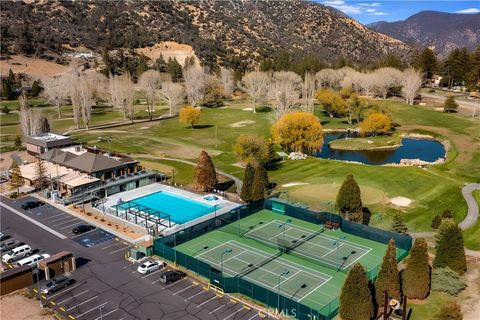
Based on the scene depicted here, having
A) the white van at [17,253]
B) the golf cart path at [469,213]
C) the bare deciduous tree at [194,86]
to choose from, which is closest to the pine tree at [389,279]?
the golf cart path at [469,213]

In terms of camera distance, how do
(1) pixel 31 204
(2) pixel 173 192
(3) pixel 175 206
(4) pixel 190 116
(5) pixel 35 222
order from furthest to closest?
1. (4) pixel 190 116
2. (2) pixel 173 192
3. (3) pixel 175 206
4. (1) pixel 31 204
5. (5) pixel 35 222

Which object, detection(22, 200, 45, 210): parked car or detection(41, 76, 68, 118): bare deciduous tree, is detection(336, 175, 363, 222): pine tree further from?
detection(41, 76, 68, 118): bare deciduous tree

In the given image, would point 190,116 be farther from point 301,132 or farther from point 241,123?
point 301,132

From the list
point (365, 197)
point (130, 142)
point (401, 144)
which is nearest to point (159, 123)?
point (130, 142)

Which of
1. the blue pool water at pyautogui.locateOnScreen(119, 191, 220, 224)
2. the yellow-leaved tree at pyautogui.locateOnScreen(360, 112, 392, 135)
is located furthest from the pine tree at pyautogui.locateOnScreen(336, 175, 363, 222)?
the yellow-leaved tree at pyautogui.locateOnScreen(360, 112, 392, 135)

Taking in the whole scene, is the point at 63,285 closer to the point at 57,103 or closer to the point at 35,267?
the point at 35,267

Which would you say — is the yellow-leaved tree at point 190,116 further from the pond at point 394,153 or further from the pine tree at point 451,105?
the pine tree at point 451,105

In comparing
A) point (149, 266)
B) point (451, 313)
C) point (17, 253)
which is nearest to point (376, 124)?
point (149, 266)
